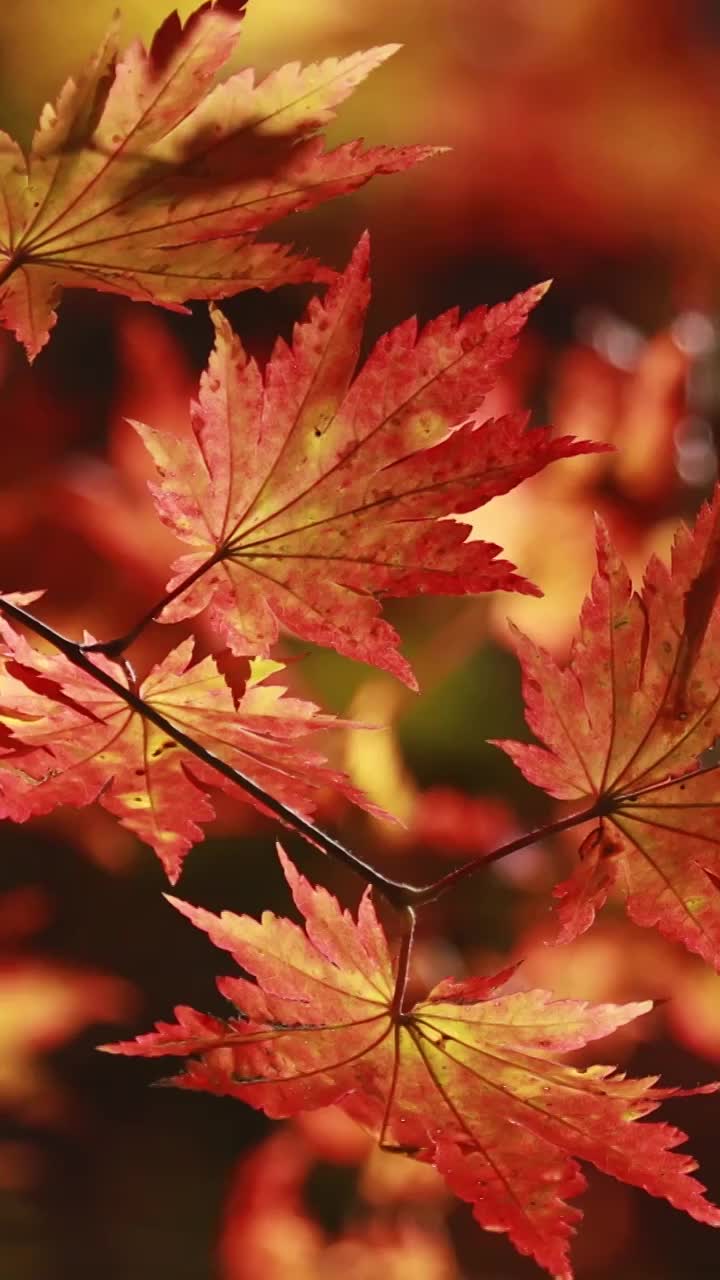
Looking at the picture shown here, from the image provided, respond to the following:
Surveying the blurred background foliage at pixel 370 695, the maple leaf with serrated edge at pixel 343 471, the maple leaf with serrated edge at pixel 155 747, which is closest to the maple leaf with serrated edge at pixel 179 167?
the maple leaf with serrated edge at pixel 343 471

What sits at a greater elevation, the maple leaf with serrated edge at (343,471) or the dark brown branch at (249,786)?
the maple leaf with serrated edge at (343,471)

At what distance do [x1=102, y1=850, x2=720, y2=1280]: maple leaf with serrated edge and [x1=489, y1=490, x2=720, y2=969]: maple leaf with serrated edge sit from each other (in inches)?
1.5

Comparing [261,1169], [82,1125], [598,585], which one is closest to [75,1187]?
[82,1125]

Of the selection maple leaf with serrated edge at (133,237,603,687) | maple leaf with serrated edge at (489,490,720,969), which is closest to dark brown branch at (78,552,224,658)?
maple leaf with serrated edge at (133,237,603,687)

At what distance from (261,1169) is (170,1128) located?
A: 6.5 inches

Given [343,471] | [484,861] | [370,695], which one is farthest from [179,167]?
[370,695]

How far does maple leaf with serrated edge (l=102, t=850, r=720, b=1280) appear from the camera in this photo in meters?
0.39

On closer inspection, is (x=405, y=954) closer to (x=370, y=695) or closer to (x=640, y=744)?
(x=640, y=744)

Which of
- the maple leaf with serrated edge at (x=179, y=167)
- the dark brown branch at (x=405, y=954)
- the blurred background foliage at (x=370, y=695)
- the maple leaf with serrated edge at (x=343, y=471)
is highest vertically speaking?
the blurred background foliage at (x=370, y=695)

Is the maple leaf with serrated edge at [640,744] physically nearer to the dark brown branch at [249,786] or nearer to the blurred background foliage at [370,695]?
the dark brown branch at [249,786]

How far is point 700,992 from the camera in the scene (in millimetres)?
1714

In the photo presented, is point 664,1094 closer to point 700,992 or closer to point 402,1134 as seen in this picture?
point 402,1134

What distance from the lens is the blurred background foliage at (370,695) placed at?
1651mm

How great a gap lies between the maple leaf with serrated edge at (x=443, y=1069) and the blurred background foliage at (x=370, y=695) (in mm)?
1027
